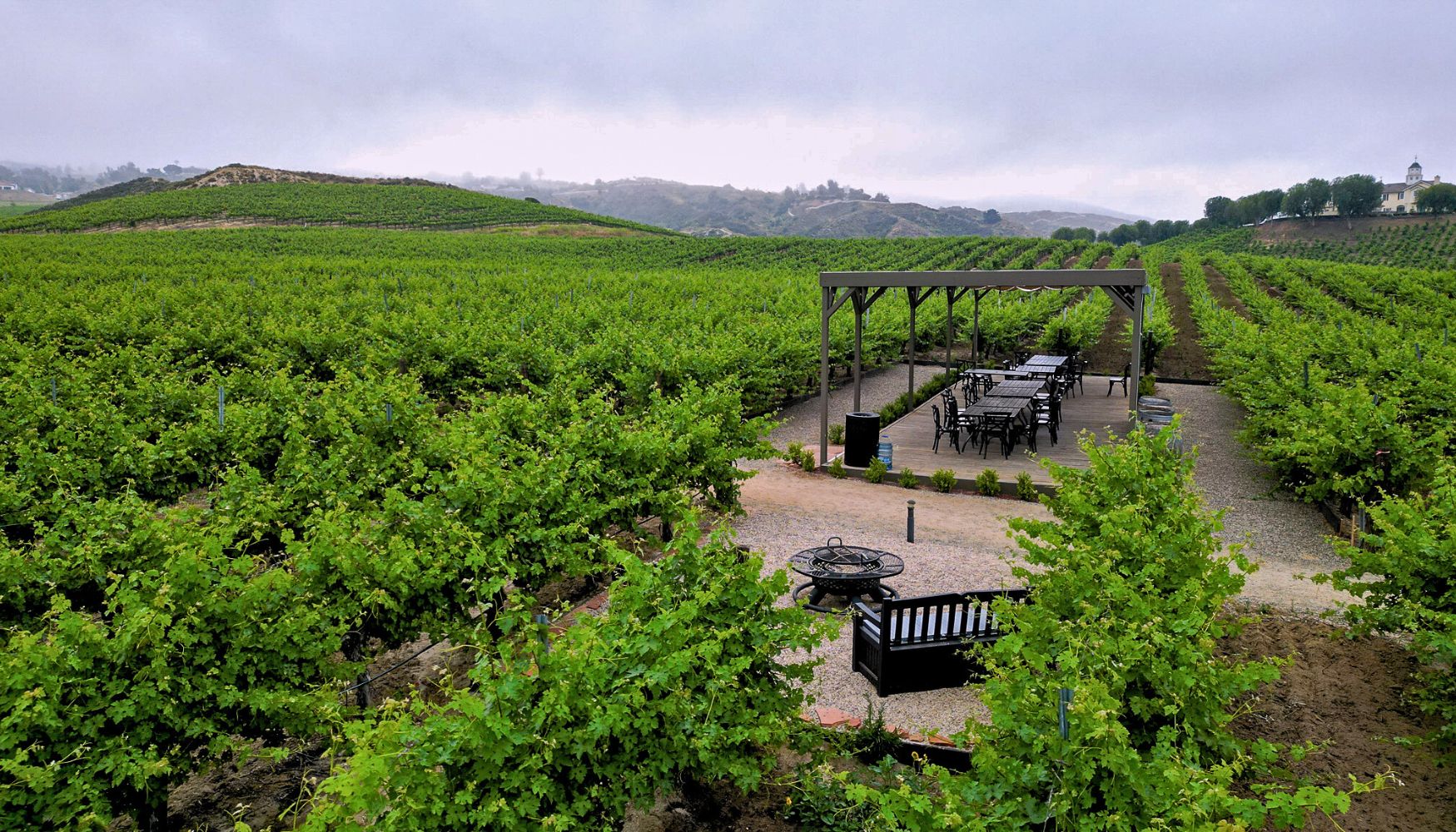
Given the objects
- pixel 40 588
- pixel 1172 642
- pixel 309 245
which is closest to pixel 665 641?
pixel 1172 642

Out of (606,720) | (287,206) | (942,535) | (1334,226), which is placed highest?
(1334,226)

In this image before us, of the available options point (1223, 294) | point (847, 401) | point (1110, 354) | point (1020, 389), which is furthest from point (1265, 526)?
point (1223, 294)

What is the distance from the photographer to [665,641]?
13.7 feet

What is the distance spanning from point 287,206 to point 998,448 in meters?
71.3

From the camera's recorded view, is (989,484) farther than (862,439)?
No

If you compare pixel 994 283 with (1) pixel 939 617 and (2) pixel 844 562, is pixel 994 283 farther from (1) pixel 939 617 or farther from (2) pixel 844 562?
(1) pixel 939 617

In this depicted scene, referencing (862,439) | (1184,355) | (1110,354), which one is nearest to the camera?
(862,439)

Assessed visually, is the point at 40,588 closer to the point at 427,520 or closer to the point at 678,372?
the point at 427,520

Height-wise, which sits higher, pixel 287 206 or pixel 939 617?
pixel 287 206

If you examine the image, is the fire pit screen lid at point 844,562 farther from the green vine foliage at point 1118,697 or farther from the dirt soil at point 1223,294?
the dirt soil at point 1223,294

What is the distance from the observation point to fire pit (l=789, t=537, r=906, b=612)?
7.44 m

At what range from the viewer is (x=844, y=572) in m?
7.57

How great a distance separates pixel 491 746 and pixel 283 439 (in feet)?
24.5

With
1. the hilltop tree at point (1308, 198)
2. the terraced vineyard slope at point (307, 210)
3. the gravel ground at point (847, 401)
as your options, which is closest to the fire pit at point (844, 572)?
the gravel ground at point (847, 401)
